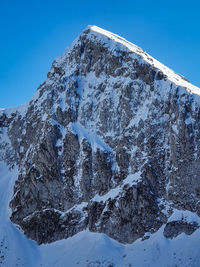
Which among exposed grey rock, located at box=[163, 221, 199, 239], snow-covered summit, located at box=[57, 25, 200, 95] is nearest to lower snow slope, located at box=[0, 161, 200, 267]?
exposed grey rock, located at box=[163, 221, 199, 239]

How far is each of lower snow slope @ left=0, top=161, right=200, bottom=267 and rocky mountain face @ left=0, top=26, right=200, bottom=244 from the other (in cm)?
191

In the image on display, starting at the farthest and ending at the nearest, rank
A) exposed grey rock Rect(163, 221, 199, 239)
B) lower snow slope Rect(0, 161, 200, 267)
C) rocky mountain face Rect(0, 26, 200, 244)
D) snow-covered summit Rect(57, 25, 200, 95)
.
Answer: snow-covered summit Rect(57, 25, 200, 95) < rocky mountain face Rect(0, 26, 200, 244) < exposed grey rock Rect(163, 221, 199, 239) < lower snow slope Rect(0, 161, 200, 267)

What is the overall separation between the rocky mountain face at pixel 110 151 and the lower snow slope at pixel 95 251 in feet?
6.26

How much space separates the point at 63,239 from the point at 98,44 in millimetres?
53389

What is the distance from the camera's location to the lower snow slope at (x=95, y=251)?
61.8 meters

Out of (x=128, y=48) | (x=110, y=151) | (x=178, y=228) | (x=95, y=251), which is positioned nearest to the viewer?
(x=178, y=228)

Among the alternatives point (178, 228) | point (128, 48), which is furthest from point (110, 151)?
point (128, 48)

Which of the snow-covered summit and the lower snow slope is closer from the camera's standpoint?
the lower snow slope

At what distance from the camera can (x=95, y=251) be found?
68.2 metres

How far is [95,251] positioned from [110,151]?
23.4 m

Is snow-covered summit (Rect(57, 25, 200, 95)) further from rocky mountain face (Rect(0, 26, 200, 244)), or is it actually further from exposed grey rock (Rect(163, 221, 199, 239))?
exposed grey rock (Rect(163, 221, 199, 239))

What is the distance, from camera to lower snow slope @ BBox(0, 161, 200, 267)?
61.8 meters

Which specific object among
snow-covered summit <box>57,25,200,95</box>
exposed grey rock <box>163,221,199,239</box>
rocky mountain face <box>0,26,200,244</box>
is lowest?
exposed grey rock <box>163,221,199,239</box>

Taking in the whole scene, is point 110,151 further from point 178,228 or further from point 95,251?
point 178,228
